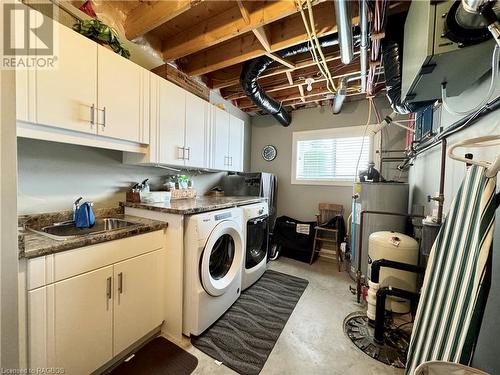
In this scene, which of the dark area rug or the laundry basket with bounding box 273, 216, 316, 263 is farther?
the laundry basket with bounding box 273, 216, 316, 263

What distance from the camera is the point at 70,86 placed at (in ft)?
3.95

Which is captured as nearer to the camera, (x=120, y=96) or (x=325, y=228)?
(x=120, y=96)

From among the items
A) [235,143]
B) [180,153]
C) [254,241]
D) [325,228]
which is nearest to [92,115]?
[180,153]

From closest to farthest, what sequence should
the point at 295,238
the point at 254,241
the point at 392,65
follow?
the point at 392,65 → the point at 254,241 → the point at 295,238

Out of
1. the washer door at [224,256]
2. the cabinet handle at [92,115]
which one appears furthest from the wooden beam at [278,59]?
the washer door at [224,256]

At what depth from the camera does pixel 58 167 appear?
1.45 m

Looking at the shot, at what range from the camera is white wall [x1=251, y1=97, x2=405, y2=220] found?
9.91ft

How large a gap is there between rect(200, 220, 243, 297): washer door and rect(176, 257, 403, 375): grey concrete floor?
0.47 metres

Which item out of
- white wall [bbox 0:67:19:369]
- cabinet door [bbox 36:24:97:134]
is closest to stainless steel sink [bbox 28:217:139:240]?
white wall [bbox 0:67:19:369]

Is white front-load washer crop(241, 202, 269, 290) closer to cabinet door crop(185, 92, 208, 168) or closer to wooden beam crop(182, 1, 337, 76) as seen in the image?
cabinet door crop(185, 92, 208, 168)

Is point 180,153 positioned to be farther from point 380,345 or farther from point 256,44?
point 380,345

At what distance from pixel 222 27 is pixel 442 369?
2.35 meters

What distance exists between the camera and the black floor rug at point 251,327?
1.39 m

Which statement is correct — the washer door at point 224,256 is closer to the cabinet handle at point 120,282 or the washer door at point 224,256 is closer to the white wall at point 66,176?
the cabinet handle at point 120,282
